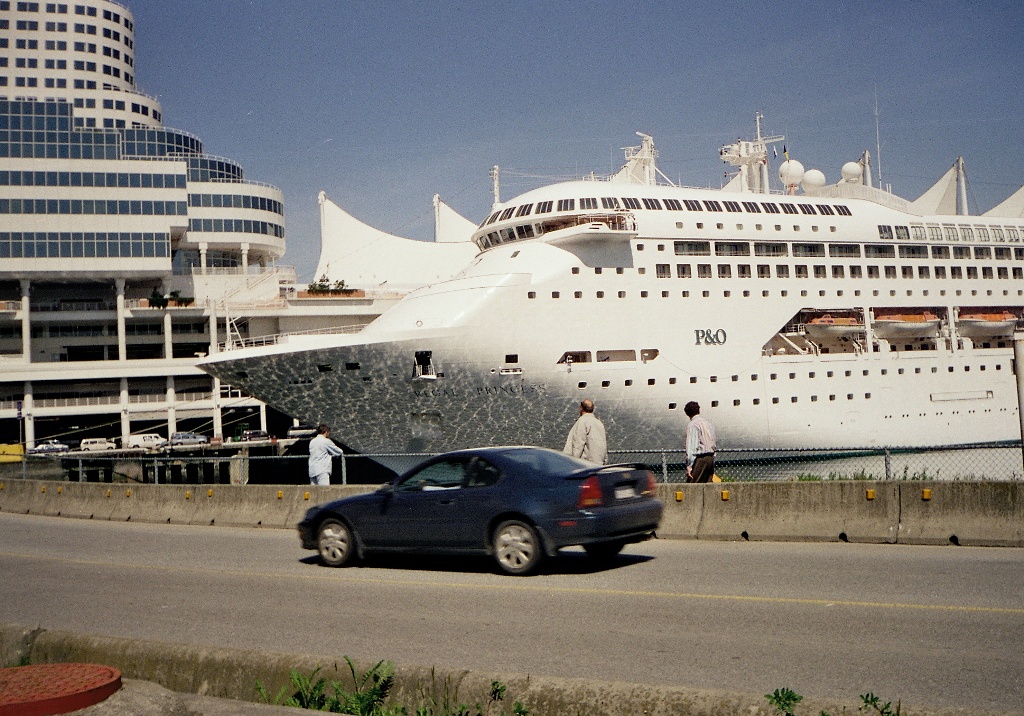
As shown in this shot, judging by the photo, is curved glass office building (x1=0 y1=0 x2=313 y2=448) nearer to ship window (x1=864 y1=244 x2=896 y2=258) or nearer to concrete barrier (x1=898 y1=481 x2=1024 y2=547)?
ship window (x1=864 y1=244 x2=896 y2=258)

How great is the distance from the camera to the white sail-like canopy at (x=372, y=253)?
67125 millimetres

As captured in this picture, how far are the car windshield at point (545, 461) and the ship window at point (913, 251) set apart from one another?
→ 110 ft

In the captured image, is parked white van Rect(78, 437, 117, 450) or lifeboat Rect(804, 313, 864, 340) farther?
parked white van Rect(78, 437, 117, 450)

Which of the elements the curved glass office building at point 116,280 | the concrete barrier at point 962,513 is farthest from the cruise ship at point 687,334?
the curved glass office building at point 116,280

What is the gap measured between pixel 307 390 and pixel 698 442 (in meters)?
19.9

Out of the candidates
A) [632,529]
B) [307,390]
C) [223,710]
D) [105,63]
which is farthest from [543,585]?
[105,63]

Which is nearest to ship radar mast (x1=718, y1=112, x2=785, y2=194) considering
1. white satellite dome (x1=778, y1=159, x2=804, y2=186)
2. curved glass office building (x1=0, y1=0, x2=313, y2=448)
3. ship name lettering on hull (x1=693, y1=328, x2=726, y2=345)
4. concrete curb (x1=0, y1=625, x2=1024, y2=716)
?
white satellite dome (x1=778, y1=159, x2=804, y2=186)

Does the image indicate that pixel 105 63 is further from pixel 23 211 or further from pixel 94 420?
pixel 94 420

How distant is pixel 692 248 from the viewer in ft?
116

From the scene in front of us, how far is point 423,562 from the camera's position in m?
11.5

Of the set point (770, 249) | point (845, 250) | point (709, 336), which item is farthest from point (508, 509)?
point (845, 250)

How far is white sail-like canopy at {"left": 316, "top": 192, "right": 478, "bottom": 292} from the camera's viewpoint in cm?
6712

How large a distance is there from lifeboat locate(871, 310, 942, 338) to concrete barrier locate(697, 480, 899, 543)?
94.3 feet

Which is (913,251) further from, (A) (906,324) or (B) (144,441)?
(B) (144,441)
